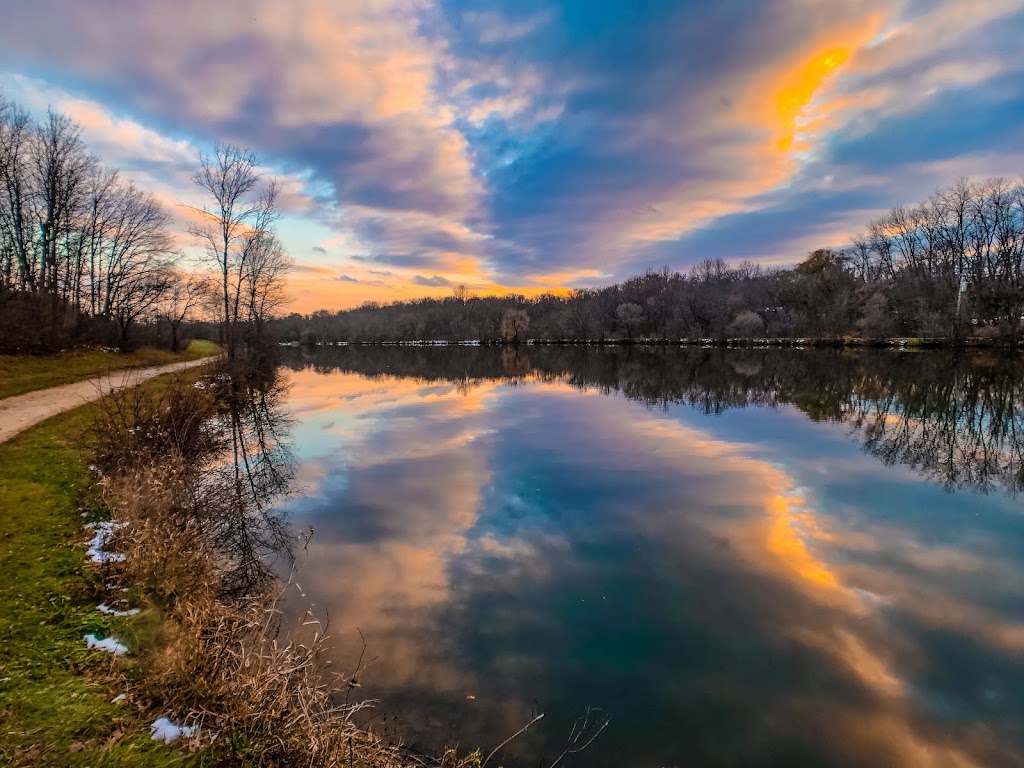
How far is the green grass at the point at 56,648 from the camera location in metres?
3.59

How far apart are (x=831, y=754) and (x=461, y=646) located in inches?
152

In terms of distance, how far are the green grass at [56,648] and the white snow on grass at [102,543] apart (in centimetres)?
14

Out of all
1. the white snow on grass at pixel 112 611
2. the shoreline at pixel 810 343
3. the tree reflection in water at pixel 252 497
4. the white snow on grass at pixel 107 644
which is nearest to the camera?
the white snow on grass at pixel 107 644

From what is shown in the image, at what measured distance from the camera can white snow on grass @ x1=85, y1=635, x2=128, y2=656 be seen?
4832 mm

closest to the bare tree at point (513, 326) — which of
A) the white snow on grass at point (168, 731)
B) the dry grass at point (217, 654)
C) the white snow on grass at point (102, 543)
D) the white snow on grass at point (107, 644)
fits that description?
the dry grass at point (217, 654)

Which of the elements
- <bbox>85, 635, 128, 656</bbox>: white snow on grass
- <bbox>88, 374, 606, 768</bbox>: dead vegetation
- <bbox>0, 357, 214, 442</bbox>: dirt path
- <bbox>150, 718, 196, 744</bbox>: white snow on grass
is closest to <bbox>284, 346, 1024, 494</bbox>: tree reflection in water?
<bbox>88, 374, 606, 768</bbox>: dead vegetation

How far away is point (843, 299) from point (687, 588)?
254 feet

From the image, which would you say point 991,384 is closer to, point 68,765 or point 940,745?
point 940,745

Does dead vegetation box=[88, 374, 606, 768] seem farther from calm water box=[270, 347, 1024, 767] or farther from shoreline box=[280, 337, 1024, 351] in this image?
shoreline box=[280, 337, 1024, 351]

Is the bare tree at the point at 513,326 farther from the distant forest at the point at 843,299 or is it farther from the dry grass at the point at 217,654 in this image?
the dry grass at the point at 217,654

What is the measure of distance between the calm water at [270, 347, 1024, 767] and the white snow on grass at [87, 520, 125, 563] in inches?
103

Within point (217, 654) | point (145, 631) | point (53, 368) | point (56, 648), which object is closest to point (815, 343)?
point (53, 368)

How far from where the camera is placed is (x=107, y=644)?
492cm

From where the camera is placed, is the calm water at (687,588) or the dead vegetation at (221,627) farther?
the calm water at (687,588)
